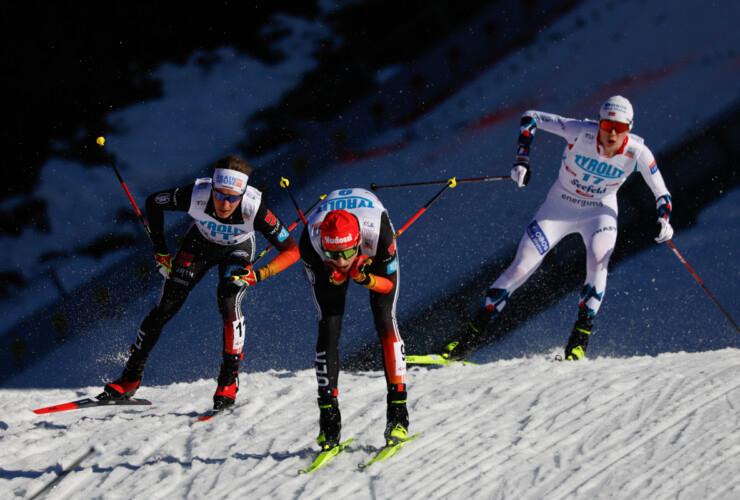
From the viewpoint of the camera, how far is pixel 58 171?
6.30 m

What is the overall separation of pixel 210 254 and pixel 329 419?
1.68 metres

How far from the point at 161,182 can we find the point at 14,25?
1.89m

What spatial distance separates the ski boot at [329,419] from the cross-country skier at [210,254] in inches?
46.9

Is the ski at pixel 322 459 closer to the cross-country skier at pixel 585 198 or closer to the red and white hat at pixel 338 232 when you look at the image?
the red and white hat at pixel 338 232

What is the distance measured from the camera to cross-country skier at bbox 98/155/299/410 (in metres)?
4.28

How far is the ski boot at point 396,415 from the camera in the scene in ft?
10.8

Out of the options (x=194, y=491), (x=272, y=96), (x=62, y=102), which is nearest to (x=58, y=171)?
(x=62, y=102)

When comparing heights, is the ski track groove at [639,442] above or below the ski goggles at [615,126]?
below

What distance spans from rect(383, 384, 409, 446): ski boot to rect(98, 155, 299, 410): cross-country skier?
125 centimetres

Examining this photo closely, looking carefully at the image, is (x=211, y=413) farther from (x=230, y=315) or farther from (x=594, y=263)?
(x=594, y=263)

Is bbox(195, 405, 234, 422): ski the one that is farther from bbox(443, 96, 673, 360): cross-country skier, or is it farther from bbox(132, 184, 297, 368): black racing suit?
bbox(443, 96, 673, 360): cross-country skier

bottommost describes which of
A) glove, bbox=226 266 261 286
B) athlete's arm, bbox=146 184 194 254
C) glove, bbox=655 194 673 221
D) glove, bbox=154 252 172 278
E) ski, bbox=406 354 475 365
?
ski, bbox=406 354 475 365

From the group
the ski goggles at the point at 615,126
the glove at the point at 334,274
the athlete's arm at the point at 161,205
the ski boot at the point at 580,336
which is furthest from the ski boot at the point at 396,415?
the ski goggles at the point at 615,126

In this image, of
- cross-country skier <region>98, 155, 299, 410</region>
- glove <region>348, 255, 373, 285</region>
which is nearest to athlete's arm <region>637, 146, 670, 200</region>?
cross-country skier <region>98, 155, 299, 410</region>
